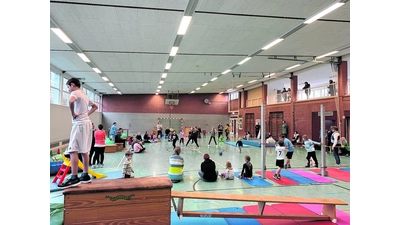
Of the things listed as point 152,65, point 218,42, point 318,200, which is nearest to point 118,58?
point 152,65

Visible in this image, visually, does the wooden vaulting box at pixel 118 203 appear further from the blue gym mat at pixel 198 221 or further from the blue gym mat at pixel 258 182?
the blue gym mat at pixel 258 182

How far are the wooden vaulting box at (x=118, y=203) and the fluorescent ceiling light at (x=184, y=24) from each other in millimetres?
5395

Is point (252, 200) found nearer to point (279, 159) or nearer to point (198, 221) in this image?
point (198, 221)

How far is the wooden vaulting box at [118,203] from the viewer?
2.88m

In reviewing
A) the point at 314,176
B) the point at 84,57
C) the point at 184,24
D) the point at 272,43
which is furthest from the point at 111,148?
the point at 314,176

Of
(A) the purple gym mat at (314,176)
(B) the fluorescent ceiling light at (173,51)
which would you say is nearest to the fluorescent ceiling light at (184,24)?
(B) the fluorescent ceiling light at (173,51)

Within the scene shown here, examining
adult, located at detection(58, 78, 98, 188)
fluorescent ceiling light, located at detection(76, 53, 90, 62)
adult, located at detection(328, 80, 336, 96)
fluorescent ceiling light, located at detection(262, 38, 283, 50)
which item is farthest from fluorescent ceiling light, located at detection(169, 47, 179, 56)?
adult, located at detection(328, 80, 336, 96)

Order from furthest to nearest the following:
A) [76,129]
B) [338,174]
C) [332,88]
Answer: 1. [332,88]
2. [338,174]
3. [76,129]

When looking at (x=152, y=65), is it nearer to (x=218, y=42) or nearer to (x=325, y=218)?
(x=218, y=42)

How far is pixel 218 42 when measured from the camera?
939cm

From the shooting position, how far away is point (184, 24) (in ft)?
24.3

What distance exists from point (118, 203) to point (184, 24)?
19.9ft

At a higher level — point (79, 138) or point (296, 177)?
point (79, 138)

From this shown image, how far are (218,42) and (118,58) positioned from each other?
17.6 feet
